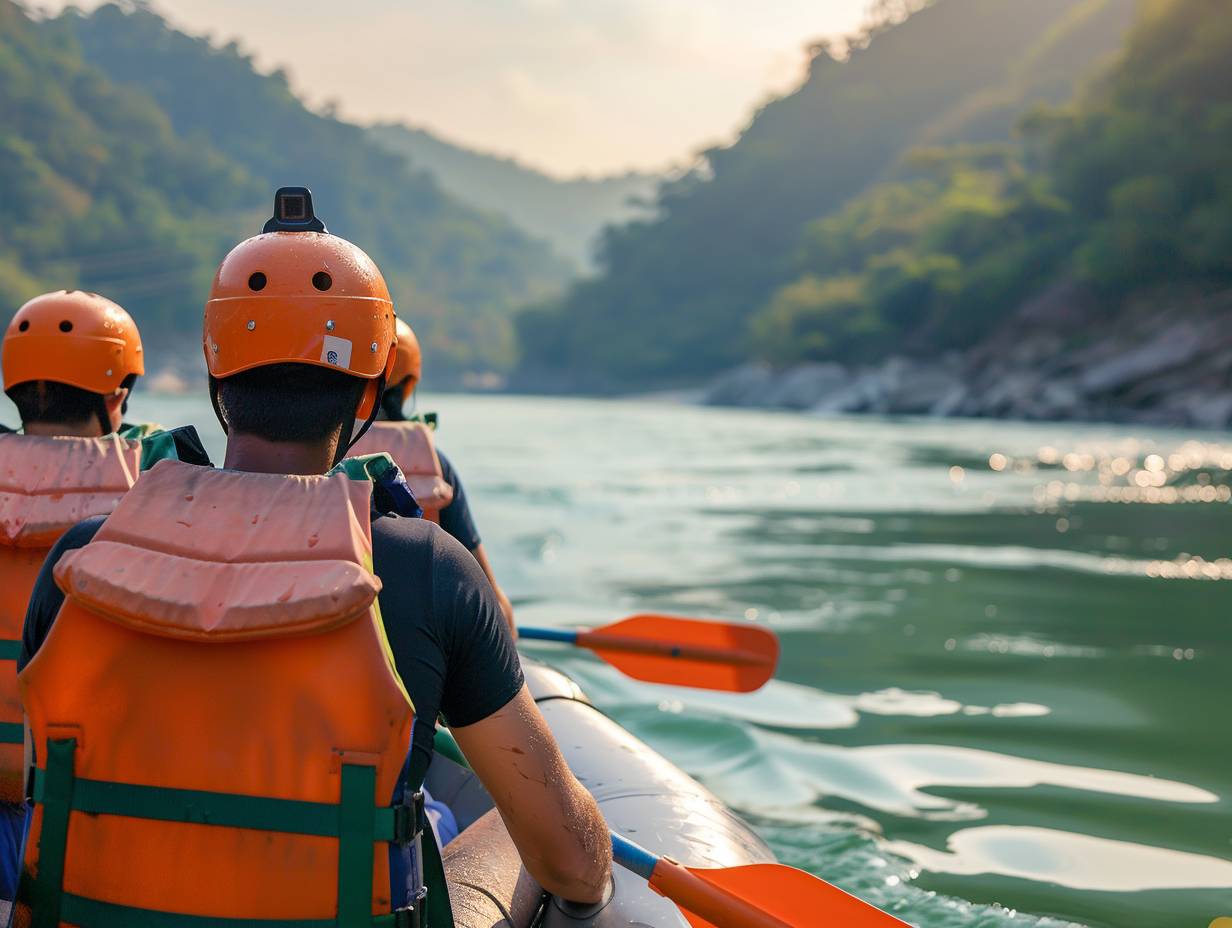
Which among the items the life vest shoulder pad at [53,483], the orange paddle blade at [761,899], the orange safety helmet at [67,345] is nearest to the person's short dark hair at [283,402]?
the life vest shoulder pad at [53,483]

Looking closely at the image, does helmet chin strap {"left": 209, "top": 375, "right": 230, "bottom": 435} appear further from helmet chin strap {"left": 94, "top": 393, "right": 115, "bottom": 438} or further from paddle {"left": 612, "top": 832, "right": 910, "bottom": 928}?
helmet chin strap {"left": 94, "top": 393, "right": 115, "bottom": 438}

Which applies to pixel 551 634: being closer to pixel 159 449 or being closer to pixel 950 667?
pixel 950 667

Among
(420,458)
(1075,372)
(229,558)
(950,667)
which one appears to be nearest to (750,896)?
(229,558)

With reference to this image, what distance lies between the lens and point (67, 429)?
2.80 meters

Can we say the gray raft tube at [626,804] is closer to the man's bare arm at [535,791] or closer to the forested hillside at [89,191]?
the man's bare arm at [535,791]

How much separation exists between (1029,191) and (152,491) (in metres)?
47.9

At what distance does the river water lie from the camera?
4117 millimetres

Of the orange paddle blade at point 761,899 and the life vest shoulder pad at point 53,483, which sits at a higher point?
the life vest shoulder pad at point 53,483

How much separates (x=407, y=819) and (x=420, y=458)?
2220 millimetres

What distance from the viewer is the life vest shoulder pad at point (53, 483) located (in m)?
2.43

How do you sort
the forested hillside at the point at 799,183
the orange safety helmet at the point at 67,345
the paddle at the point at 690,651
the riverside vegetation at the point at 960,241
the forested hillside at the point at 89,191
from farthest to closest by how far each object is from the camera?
the forested hillside at the point at 799,183, the forested hillside at the point at 89,191, the riverside vegetation at the point at 960,241, the paddle at the point at 690,651, the orange safety helmet at the point at 67,345

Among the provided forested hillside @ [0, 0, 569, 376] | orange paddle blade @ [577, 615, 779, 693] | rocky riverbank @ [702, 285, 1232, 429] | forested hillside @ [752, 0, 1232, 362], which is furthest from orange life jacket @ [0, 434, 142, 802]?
forested hillside @ [0, 0, 569, 376]

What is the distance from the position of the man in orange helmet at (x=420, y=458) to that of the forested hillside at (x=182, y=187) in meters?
64.7

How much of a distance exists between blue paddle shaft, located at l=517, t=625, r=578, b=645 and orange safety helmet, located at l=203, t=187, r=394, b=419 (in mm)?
2860
